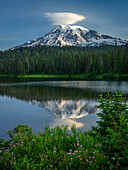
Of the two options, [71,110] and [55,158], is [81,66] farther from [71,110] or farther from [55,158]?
[55,158]

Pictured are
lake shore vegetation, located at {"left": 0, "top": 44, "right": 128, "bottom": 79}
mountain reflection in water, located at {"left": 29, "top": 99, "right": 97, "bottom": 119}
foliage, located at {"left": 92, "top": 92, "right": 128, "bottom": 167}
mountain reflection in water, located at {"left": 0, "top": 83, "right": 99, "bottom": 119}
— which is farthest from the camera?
lake shore vegetation, located at {"left": 0, "top": 44, "right": 128, "bottom": 79}

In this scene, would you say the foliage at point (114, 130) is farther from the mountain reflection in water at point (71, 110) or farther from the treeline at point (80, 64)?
the treeline at point (80, 64)

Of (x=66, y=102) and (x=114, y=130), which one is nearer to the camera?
(x=114, y=130)

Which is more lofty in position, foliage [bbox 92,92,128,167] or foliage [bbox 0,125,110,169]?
foliage [bbox 92,92,128,167]

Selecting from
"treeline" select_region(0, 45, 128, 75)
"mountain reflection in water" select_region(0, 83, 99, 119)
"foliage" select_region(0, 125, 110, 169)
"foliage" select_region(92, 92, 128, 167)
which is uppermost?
"treeline" select_region(0, 45, 128, 75)

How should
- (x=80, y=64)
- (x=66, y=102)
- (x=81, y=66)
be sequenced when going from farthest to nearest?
(x=80, y=64) < (x=81, y=66) < (x=66, y=102)

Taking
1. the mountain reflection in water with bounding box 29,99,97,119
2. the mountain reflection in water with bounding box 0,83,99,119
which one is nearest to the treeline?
the mountain reflection in water with bounding box 0,83,99,119

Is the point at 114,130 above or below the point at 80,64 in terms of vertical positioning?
below

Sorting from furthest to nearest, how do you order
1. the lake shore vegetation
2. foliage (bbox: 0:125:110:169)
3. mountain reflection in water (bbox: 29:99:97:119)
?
the lake shore vegetation < mountain reflection in water (bbox: 29:99:97:119) < foliage (bbox: 0:125:110:169)

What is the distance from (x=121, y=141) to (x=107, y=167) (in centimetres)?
95

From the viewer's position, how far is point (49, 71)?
5689 inches

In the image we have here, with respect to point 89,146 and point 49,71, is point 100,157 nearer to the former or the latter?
point 89,146

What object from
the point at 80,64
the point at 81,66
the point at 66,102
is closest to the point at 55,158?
the point at 66,102

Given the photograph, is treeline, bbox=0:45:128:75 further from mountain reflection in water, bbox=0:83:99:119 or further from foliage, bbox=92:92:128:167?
foliage, bbox=92:92:128:167
